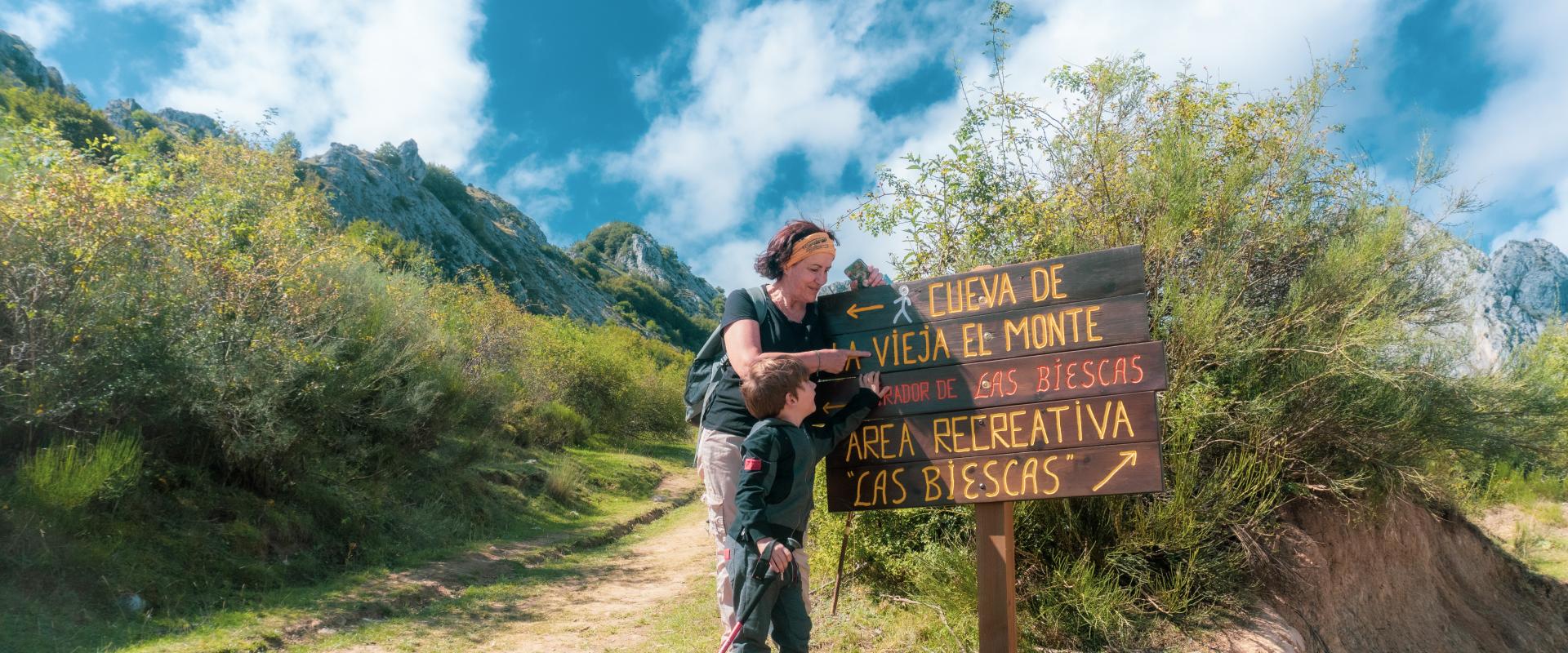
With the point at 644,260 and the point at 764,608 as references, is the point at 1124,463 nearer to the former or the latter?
the point at 764,608

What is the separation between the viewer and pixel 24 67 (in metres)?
46.5

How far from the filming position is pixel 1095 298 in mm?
3746

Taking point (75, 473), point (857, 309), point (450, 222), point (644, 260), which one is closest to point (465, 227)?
point (450, 222)

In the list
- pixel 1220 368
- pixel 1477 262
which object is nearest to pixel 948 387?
pixel 1220 368

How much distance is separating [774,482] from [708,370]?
2.38 feet

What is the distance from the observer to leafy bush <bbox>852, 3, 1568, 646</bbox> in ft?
15.9

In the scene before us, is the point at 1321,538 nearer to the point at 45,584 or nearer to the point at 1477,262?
the point at 1477,262

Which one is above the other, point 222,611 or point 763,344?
point 763,344

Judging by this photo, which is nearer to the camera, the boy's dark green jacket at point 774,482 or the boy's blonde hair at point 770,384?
the boy's dark green jacket at point 774,482

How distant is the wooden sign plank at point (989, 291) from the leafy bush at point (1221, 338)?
159 centimetres

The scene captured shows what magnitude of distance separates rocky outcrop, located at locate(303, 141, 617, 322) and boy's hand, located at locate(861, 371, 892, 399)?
127 feet

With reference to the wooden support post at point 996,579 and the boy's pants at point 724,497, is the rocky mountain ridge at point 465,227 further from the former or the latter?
the wooden support post at point 996,579

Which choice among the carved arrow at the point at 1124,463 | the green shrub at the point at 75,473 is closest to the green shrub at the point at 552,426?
the green shrub at the point at 75,473

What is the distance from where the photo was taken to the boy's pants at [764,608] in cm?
315
